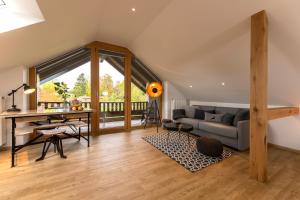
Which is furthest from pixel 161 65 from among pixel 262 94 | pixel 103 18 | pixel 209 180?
pixel 209 180

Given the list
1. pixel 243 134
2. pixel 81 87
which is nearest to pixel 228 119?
pixel 243 134

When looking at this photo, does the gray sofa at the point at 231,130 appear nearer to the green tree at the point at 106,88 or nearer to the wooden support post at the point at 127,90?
the wooden support post at the point at 127,90

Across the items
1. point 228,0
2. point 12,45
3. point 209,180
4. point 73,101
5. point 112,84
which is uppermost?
point 228,0

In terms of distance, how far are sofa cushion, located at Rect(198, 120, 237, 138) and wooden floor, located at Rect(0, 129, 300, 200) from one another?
43 cm

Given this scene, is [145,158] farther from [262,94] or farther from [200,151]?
[262,94]

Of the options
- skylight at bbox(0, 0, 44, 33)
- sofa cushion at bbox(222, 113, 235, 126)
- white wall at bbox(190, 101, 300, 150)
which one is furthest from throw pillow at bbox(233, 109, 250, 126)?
skylight at bbox(0, 0, 44, 33)

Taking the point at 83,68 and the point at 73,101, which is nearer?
the point at 73,101

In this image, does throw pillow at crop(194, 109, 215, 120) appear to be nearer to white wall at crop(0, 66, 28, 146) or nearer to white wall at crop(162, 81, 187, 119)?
white wall at crop(162, 81, 187, 119)

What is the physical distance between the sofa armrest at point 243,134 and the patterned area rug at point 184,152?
298 millimetres

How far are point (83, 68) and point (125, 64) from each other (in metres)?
1.24

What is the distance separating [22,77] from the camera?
3248mm

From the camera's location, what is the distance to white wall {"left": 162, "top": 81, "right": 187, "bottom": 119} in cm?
544

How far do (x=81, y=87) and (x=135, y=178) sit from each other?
122 inches

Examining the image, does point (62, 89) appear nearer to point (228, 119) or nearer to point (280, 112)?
point (228, 119)
